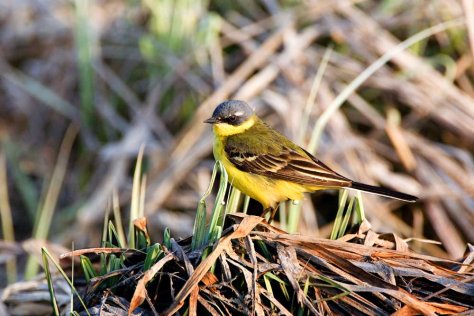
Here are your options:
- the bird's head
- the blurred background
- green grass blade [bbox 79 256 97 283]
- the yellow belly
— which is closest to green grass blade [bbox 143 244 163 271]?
green grass blade [bbox 79 256 97 283]

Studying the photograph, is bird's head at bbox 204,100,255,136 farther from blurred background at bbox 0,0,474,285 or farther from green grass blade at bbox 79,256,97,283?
green grass blade at bbox 79,256,97,283

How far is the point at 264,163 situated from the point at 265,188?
158 millimetres

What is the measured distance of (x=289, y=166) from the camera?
13.7ft

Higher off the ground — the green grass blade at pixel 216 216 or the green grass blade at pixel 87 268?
the green grass blade at pixel 216 216

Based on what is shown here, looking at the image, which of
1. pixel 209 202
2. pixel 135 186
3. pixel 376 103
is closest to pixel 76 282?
pixel 135 186

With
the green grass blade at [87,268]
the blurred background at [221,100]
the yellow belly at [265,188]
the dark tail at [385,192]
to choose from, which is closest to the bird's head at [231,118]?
the yellow belly at [265,188]

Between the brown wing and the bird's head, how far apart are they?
136 millimetres

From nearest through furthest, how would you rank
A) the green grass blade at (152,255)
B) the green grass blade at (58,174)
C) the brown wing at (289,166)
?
1. the green grass blade at (152,255)
2. the brown wing at (289,166)
3. the green grass blade at (58,174)

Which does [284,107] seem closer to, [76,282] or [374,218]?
[374,218]

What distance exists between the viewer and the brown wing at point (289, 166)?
13.2ft

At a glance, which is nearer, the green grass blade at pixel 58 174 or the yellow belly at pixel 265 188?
the yellow belly at pixel 265 188

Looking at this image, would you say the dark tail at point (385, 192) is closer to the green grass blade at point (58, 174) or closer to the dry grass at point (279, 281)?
the dry grass at point (279, 281)

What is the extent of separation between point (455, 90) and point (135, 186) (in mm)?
3394

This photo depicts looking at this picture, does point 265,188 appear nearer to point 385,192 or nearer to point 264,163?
point 264,163
